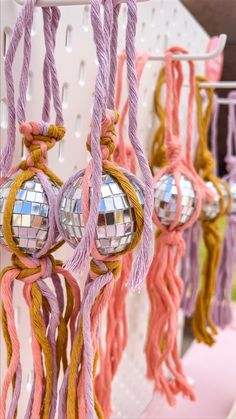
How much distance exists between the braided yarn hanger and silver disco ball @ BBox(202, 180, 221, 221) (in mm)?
281

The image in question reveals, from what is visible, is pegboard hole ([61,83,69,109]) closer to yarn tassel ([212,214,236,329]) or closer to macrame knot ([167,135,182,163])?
macrame knot ([167,135,182,163])

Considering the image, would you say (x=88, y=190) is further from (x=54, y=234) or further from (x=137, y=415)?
(x=137, y=415)

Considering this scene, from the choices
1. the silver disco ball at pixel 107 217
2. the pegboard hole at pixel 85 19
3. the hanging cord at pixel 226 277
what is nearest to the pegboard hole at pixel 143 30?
the pegboard hole at pixel 85 19

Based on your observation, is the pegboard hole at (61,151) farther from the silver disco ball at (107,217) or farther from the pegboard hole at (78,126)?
the silver disco ball at (107,217)

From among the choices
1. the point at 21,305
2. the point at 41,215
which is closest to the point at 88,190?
the point at 41,215

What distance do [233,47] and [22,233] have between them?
0.85ft

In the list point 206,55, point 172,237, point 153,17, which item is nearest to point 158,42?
point 153,17

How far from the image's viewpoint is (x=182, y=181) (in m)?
0.54

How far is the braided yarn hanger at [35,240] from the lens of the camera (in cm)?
37

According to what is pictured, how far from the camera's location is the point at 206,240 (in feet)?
2.27

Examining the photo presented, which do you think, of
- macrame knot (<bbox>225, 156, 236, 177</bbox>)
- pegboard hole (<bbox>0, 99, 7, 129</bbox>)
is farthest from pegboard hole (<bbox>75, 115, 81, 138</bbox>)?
macrame knot (<bbox>225, 156, 236, 177</bbox>)

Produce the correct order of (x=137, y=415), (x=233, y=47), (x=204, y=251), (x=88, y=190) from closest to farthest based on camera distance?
(x=88, y=190) < (x=233, y=47) < (x=137, y=415) < (x=204, y=251)

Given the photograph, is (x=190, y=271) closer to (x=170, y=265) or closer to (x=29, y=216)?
(x=170, y=265)

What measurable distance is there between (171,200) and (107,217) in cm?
18
